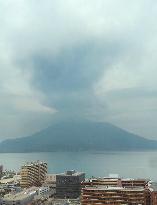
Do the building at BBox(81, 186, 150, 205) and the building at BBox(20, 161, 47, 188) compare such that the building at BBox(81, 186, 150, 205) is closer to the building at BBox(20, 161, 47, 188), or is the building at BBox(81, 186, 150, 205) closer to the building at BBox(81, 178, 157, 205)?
the building at BBox(81, 178, 157, 205)

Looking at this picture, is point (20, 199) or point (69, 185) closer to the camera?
point (20, 199)

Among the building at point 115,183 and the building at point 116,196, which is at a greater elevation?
the building at point 115,183

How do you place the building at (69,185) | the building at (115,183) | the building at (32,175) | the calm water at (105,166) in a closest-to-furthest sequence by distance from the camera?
the building at (115,183) → the building at (69,185) → the building at (32,175) → the calm water at (105,166)

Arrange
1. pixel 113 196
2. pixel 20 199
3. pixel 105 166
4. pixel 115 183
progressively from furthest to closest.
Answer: pixel 105 166 < pixel 20 199 < pixel 115 183 < pixel 113 196

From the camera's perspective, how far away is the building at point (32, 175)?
240 ft

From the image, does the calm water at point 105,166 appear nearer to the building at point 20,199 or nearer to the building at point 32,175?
the building at point 32,175

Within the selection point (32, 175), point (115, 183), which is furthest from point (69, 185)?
point (32, 175)

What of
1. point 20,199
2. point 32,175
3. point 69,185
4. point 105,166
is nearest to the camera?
point 20,199

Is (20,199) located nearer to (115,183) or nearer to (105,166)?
(115,183)

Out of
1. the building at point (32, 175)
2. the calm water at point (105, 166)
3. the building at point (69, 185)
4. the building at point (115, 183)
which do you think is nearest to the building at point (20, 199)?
the building at point (69, 185)

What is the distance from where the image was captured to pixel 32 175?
2945 inches

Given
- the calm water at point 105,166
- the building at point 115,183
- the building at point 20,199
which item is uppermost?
the calm water at point 105,166

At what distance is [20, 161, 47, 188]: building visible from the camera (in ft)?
240

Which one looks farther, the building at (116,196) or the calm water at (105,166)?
the calm water at (105,166)
